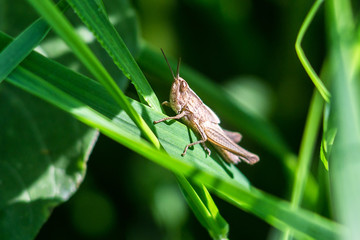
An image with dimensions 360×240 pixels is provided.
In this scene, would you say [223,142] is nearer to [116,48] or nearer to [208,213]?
[208,213]

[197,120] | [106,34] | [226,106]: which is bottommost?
[226,106]

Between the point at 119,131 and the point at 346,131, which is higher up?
the point at 119,131

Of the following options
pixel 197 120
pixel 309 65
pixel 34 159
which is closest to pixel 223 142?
pixel 197 120

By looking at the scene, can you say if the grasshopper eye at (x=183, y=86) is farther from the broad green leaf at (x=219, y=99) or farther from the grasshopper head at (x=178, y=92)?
the broad green leaf at (x=219, y=99)

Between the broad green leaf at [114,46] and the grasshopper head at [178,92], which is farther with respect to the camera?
the grasshopper head at [178,92]

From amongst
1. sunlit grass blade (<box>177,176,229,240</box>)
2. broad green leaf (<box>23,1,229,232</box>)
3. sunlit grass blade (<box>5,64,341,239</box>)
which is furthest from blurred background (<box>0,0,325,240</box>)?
sunlit grass blade (<box>5,64,341,239</box>)

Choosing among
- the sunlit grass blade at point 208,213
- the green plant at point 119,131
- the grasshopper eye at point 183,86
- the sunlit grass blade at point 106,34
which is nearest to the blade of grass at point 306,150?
the green plant at point 119,131

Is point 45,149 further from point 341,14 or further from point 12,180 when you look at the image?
point 341,14

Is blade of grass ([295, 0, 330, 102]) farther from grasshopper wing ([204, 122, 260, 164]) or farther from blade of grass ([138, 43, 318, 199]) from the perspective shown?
blade of grass ([138, 43, 318, 199])
